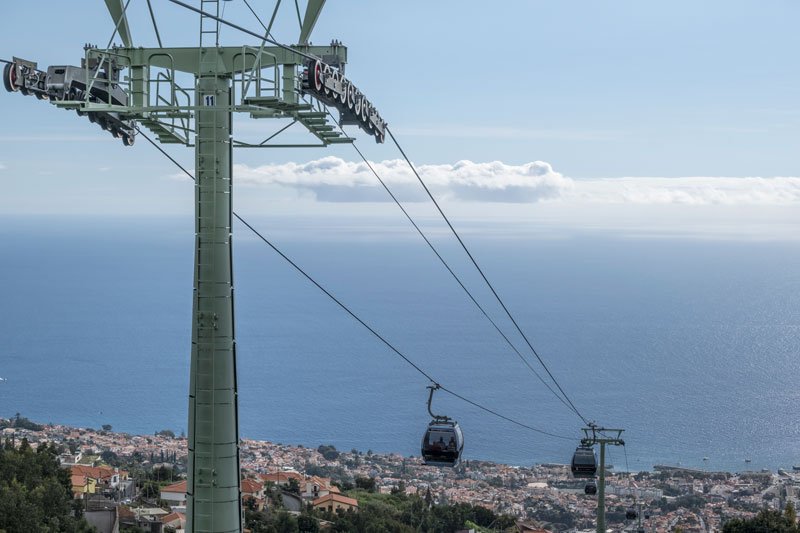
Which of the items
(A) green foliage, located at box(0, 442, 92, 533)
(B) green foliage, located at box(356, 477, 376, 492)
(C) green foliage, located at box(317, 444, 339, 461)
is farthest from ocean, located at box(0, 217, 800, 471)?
(A) green foliage, located at box(0, 442, 92, 533)

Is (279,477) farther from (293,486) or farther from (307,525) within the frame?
(307,525)

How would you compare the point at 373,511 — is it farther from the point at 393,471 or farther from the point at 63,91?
the point at 63,91

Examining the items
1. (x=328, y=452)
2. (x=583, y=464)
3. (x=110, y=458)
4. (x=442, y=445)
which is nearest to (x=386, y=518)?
(x=583, y=464)

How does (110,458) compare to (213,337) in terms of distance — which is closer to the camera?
(213,337)

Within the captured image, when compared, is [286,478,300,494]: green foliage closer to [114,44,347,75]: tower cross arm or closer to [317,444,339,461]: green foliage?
[317,444,339,461]: green foliage

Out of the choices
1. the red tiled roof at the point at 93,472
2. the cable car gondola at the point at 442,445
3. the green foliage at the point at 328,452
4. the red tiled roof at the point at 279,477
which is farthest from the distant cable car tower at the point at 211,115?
the green foliage at the point at 328,452

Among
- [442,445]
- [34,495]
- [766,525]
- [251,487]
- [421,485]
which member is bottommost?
[421,485]

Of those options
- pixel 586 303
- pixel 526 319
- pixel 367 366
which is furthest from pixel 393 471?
pixel 586 303

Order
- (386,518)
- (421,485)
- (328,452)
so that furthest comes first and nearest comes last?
(328,452), (421,485), (386,518)
